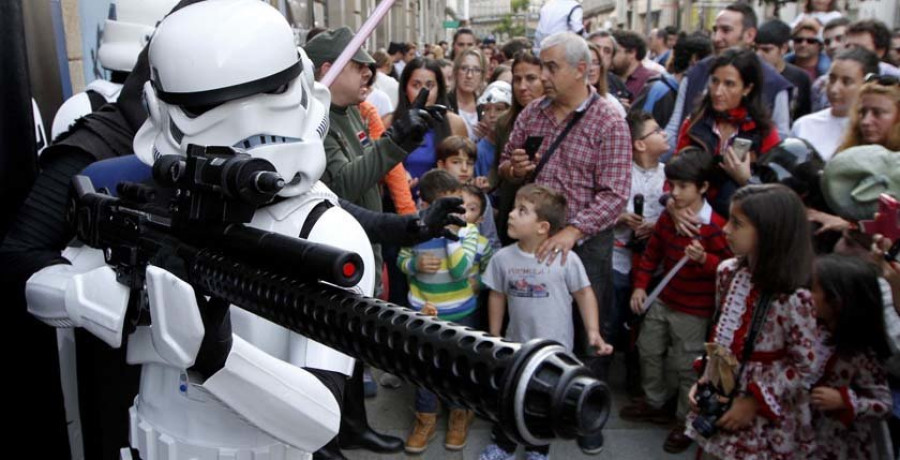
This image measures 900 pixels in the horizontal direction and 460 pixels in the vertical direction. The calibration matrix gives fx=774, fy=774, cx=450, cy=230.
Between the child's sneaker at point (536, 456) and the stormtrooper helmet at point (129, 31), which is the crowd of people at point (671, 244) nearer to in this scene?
the child's sneaker at point (536, 456)

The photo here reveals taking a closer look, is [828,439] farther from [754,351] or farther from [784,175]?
[784,175]

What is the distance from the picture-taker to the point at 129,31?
2895mm

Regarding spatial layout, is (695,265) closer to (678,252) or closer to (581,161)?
(678,252)

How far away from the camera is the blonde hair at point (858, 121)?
304 cm

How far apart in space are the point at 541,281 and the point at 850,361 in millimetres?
1241

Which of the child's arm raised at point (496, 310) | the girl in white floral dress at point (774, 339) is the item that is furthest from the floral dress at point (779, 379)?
the child's arm raised at point (496, 310)

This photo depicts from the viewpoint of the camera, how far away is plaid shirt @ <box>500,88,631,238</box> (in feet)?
11.3

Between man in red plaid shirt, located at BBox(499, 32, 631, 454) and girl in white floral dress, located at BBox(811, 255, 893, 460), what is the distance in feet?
3.20

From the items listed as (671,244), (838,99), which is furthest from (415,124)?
(838,99)

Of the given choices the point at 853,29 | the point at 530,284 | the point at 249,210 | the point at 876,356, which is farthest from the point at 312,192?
the point at 853,29

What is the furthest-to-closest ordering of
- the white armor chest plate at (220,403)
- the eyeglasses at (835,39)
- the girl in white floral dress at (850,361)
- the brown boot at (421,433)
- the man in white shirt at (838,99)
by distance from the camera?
the eyeglasses at (835,39), the man in white shirt at (838,99), the brown boot at (421,433), the girl in white floral dress at (850,361), the white armor chest plate at (220,403)

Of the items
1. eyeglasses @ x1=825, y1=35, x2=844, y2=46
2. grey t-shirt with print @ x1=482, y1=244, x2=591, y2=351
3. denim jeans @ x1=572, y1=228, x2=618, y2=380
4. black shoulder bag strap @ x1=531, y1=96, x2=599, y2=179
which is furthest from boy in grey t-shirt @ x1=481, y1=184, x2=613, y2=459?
eyeglasses @ x1=825, y1=35, x2=844, y2=46

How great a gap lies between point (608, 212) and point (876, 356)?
1.22 meters

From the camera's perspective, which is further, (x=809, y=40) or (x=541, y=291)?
(x=809, y=40)
